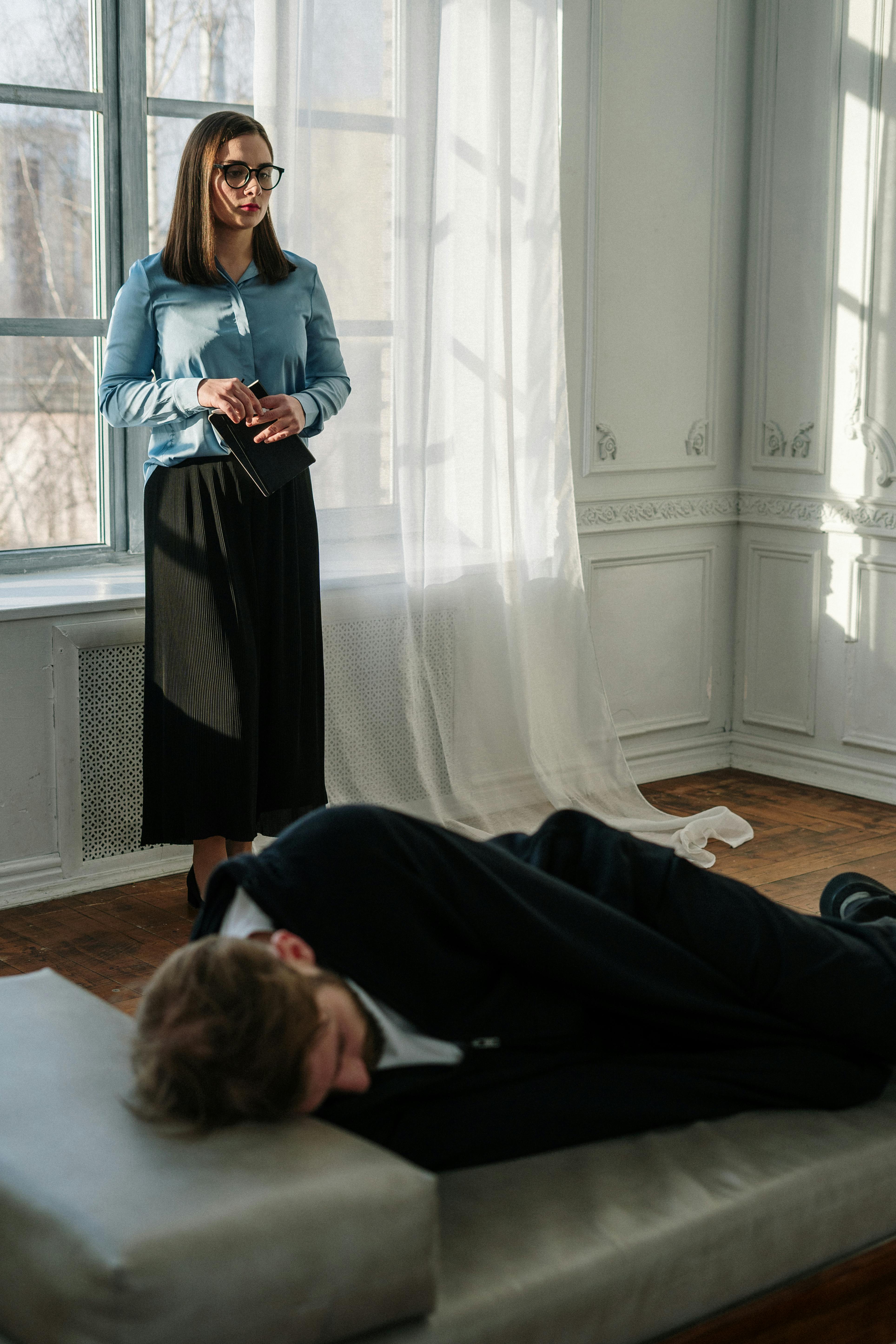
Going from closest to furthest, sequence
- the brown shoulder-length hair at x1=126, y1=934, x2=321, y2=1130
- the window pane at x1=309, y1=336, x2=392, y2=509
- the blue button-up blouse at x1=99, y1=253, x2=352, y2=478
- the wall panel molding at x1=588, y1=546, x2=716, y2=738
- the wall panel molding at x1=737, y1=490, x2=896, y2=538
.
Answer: the brown shoulder-length hair at x1=126, y1=934, x2=321, y2=1130 < the blue button-up blouse at x1=99, y1=253, x2=352, y2=478 < the window pane at x1=309, y1=336, x2=392, y2=509 < the wall panel molding at x1=737, y1=490, x2=896, y2=538 < the wall panel molding at x1=588, y1=546, x2=716, y2=738

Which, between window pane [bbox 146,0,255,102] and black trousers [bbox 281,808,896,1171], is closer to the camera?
black trousers [bbox 281,808,896,1171]

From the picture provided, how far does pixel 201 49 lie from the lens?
11.5ft

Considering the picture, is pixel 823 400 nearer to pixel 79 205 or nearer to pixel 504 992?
pixel 79 205

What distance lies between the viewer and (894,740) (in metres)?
4.24

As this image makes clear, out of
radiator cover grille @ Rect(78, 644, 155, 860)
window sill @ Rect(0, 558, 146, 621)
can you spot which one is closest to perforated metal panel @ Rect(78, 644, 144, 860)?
radiator cover grille @ Rect(78, 644, 155, 860)

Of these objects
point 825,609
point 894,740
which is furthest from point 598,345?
point 894,740

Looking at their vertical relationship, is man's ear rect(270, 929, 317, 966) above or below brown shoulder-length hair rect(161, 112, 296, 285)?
below

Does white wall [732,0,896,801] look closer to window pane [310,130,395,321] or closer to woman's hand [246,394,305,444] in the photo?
window pane [310,130,395,321]

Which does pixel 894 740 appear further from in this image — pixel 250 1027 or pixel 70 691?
pixel 250 1027

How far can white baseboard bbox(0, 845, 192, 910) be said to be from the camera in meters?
3.28

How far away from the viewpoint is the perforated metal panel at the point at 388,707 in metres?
3.65

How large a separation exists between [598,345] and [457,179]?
74 cm

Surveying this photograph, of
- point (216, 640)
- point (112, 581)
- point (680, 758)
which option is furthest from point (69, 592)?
point (680, 758)

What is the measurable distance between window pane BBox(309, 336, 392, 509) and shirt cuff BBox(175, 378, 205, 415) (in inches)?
23.4
